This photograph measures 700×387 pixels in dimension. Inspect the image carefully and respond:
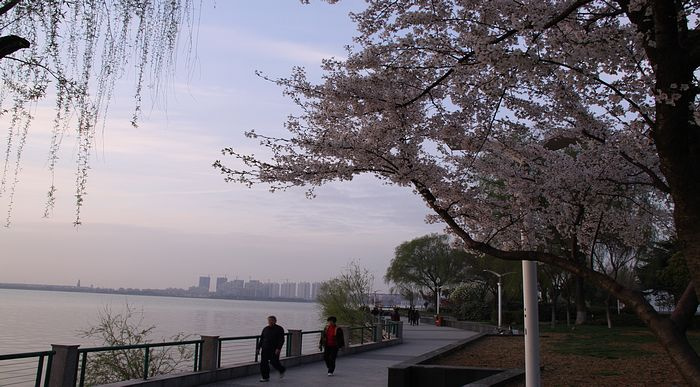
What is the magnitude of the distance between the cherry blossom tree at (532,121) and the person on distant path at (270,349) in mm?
4865

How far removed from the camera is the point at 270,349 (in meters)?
13.4

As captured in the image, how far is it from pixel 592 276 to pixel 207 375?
837 centimetres

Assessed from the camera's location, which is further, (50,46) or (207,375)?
(207,375)

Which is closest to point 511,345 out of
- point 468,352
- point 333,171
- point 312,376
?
point 468,352

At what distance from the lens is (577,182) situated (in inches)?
389

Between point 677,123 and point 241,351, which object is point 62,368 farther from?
point 241,351

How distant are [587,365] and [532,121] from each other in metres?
7.31

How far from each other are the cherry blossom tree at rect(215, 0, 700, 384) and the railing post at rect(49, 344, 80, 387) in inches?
148

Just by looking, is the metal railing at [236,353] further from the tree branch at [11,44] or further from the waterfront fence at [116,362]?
the tree branch at [11,44]

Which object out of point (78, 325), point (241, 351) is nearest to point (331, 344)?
point (241, 351)

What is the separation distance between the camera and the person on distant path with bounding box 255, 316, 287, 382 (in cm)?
1316

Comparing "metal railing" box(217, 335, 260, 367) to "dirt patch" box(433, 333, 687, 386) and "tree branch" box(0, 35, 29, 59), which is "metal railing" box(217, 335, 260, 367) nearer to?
"dirt patch" box(433, 333, 687, 386)

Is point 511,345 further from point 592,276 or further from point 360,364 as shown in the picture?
point 592,276

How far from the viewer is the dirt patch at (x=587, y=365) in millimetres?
11180
